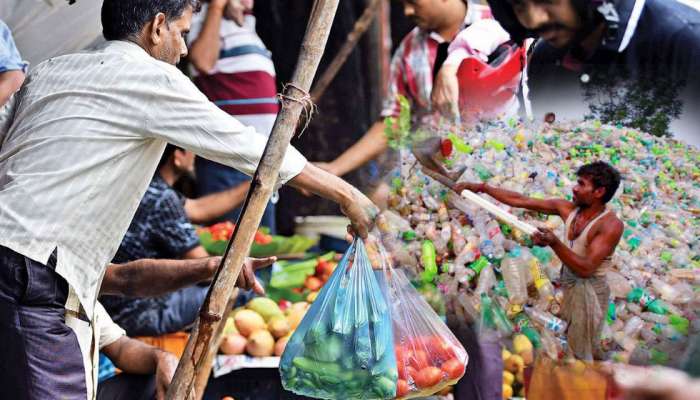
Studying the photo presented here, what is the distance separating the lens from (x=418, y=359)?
265cm

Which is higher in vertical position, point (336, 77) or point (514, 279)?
point (336, 77)

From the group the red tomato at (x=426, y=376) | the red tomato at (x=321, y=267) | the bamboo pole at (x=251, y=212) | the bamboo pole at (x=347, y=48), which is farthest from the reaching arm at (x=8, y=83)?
the bamboo pole at (x=347, y=48)

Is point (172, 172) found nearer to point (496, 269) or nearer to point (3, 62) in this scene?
point (3, 62)

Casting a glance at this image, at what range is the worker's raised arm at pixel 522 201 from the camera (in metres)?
2.98

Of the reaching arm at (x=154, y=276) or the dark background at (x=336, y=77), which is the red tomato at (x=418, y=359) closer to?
the reaching arm at (x=154, y=276)

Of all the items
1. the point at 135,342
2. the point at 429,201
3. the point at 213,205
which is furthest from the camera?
the point at 213,205

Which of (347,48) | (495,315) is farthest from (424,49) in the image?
(347,48)

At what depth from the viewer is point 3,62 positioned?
3.07 m

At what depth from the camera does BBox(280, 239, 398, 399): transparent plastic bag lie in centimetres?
257

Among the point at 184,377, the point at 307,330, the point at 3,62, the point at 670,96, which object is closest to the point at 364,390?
the point at 307,330

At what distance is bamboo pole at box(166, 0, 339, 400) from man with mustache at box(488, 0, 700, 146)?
3.33 feet

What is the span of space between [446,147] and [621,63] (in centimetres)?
68

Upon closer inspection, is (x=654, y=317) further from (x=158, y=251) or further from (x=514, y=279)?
(x=158, y=251)

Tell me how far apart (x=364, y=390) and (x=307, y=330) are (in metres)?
0.23
